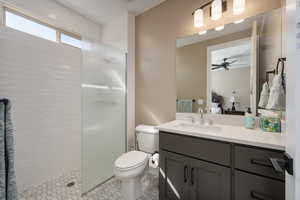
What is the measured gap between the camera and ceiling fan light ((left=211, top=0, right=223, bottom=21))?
148 centimetres

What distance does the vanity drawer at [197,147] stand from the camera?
Result: 107cm

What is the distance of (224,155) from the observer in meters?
1.06

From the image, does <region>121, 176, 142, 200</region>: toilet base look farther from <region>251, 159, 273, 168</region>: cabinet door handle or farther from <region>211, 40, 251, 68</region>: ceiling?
<region>211, 40, 251, 68</region>: ceiling

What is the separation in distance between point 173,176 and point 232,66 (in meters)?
1.33

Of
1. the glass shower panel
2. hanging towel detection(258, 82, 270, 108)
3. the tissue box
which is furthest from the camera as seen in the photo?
the glass shower panel

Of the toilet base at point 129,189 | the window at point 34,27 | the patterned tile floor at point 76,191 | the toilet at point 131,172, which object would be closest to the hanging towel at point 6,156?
the patterned tile floor at point 76,191

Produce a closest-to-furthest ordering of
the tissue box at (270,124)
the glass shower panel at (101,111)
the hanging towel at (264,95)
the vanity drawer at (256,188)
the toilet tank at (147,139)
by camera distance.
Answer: the vanity drawer at (256,188) → the tissue box at (270,124) → the hanging towel at (264,95) → the glass shower panel at (101,111) → the toilet tank at (147,139)

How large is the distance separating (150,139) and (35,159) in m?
1.49

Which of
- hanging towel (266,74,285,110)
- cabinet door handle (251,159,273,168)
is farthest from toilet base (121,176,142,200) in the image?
hanging towel (266,74,285,110)

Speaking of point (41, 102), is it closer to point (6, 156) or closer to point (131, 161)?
point (6, 156)

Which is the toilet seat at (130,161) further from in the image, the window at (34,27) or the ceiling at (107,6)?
the ceiling at (107,6)

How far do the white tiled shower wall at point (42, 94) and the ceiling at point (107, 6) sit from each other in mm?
171

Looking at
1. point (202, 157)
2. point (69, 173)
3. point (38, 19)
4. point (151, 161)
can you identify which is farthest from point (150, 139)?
point (38, 19)

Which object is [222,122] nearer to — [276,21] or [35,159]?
[276,21]
